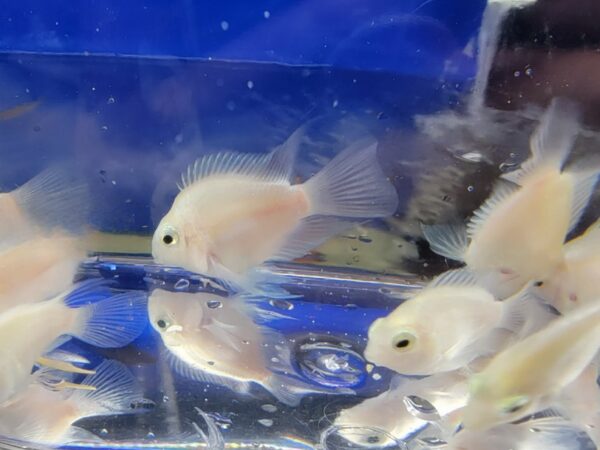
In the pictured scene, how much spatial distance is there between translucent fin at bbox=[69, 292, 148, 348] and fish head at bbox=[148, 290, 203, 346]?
0.12ft

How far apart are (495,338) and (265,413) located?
1.51 ft

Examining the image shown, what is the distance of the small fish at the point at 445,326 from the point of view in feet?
3.25

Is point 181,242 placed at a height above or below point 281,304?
below

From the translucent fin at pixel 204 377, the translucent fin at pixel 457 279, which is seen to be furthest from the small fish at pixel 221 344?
the translucent fin at pixel 457 279

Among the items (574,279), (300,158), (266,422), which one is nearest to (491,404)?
(574,279)

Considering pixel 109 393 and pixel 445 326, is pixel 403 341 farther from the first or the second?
pixel 109 393

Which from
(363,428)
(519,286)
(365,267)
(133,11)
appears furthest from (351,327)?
(133,11)

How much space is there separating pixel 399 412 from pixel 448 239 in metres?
0.41

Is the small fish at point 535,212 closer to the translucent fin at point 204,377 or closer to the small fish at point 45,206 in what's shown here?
the translucent fin at point 204,377

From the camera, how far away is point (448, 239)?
4.39ft

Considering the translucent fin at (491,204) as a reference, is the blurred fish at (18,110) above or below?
above

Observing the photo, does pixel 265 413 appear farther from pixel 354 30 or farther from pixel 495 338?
pixel 354 30

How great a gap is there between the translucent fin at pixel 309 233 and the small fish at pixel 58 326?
1.36ft

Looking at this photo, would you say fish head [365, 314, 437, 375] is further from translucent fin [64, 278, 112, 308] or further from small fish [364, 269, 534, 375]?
translucent fin [64, 278, 112, 308]
